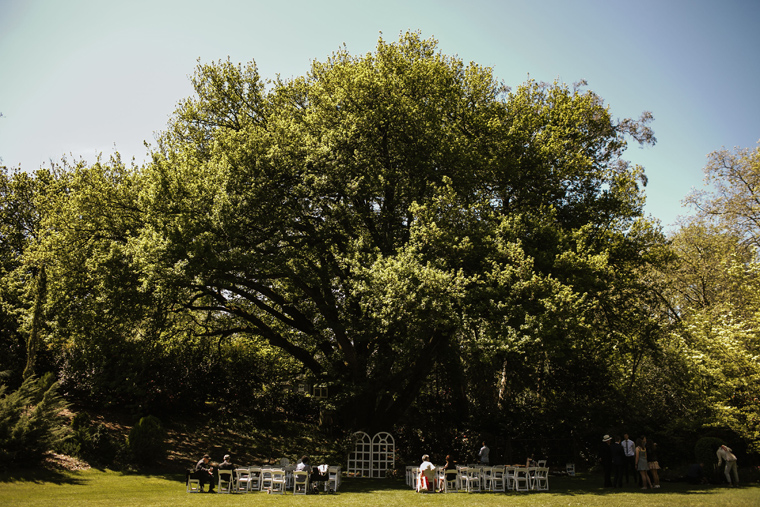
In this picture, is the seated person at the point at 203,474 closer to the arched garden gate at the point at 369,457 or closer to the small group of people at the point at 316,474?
the small group of people at the point at 316,474

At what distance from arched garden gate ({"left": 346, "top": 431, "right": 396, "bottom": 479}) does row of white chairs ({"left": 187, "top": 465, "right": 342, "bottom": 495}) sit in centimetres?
351

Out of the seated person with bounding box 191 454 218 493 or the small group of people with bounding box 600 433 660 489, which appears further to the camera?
the small group of people with bounding box 600 433 660 489

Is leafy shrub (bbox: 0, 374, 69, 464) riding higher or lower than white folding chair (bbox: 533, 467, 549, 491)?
higher

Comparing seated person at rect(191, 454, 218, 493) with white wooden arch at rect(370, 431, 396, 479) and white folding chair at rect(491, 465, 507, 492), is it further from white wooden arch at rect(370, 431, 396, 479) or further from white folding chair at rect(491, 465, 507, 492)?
white folding chair at rect(491, 465, 507, 492)

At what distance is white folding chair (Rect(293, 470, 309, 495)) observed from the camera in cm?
1490

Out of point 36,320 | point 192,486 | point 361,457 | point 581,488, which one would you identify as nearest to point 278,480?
point 192,486

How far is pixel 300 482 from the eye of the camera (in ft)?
49.5

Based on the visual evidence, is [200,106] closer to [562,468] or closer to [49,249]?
[49,249]

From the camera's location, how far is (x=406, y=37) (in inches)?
903

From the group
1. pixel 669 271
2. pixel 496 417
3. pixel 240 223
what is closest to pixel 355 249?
pixel 240 223

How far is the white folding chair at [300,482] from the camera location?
14902 mm

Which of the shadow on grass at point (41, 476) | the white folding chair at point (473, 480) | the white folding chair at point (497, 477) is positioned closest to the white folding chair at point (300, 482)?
the white folding chair at point (473, 480)

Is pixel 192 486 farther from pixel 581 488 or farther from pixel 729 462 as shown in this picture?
pixel 729 462

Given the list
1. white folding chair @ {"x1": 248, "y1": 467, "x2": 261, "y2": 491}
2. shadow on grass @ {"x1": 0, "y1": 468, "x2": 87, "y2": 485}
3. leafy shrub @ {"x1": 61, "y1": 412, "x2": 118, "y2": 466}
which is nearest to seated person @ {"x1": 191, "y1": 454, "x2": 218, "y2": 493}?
white folding chair @ {"x1": 248, "y1": 467, "x2": 261, "y2": 491}
